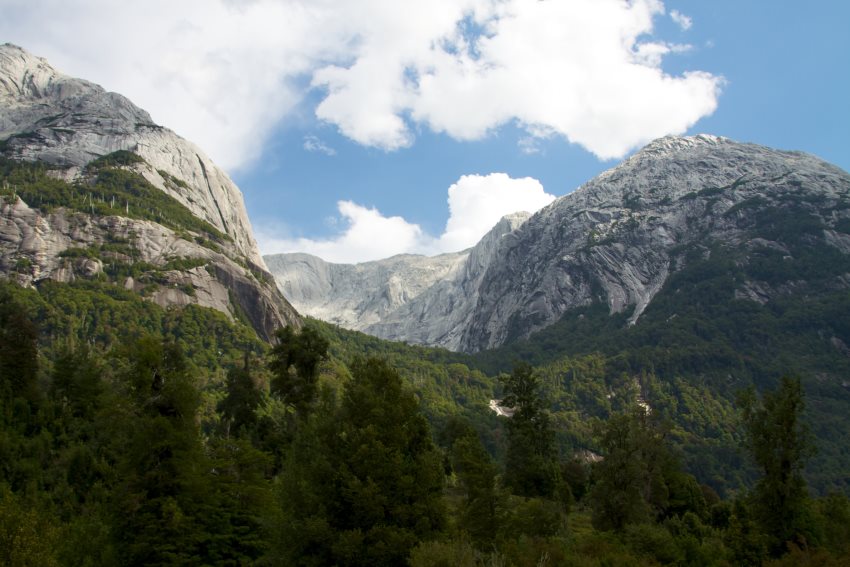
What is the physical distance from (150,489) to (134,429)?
13.4ft

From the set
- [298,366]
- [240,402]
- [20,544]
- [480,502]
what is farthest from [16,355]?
[480,502]

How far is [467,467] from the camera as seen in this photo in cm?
4700

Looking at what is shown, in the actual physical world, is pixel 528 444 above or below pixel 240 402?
below

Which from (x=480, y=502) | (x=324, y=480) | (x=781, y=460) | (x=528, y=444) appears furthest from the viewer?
(x=528, y=444)

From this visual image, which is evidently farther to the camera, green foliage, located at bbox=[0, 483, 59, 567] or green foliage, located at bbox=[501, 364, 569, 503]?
green foliage, located at bbox=[501, 364, 569, 503]

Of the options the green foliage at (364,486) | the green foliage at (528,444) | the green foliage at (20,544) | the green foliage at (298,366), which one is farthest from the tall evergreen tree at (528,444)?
the green foliage at (20,544)

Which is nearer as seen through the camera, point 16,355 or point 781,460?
point 781,460

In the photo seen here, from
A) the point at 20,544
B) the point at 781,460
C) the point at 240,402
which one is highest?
the point at 240,402

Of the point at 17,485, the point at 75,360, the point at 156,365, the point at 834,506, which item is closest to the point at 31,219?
the point at 75,360

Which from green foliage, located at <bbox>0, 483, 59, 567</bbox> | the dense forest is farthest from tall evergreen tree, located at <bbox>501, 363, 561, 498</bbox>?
→ green foliage, located at <bbox>0, 483, 59, 567</bbox>

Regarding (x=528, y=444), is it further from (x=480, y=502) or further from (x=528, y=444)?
(x=480, y=502)

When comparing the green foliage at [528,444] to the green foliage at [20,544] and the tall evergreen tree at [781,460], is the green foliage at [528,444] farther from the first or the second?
the green foliage at [20,544]

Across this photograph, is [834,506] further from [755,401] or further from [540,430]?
[540,430]

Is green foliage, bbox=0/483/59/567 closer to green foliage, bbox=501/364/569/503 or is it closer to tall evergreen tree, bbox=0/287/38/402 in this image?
tall evergreen tree, bbox=0/287/38/402
